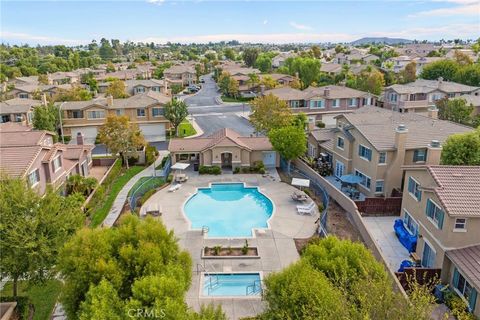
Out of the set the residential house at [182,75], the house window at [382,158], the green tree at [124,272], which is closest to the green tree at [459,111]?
the house window at [382,158]

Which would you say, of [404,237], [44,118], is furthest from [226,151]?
[44,118]

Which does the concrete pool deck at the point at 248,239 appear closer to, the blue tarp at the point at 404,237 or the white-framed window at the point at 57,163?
the blue tarp at the point at 404,237

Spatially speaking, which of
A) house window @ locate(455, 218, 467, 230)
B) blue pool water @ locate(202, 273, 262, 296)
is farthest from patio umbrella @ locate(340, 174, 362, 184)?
blue pool water @ locate(202, 273, 262, 296)

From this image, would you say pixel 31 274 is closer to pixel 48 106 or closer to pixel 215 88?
pixel 48 106

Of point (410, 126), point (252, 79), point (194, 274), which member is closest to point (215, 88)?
point (252, 79)

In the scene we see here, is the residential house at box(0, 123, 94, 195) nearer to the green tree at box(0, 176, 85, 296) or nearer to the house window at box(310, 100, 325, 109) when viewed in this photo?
the green tree at box(0, 176, 85, 296)

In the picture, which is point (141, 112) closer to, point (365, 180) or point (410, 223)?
point (365, 180)
